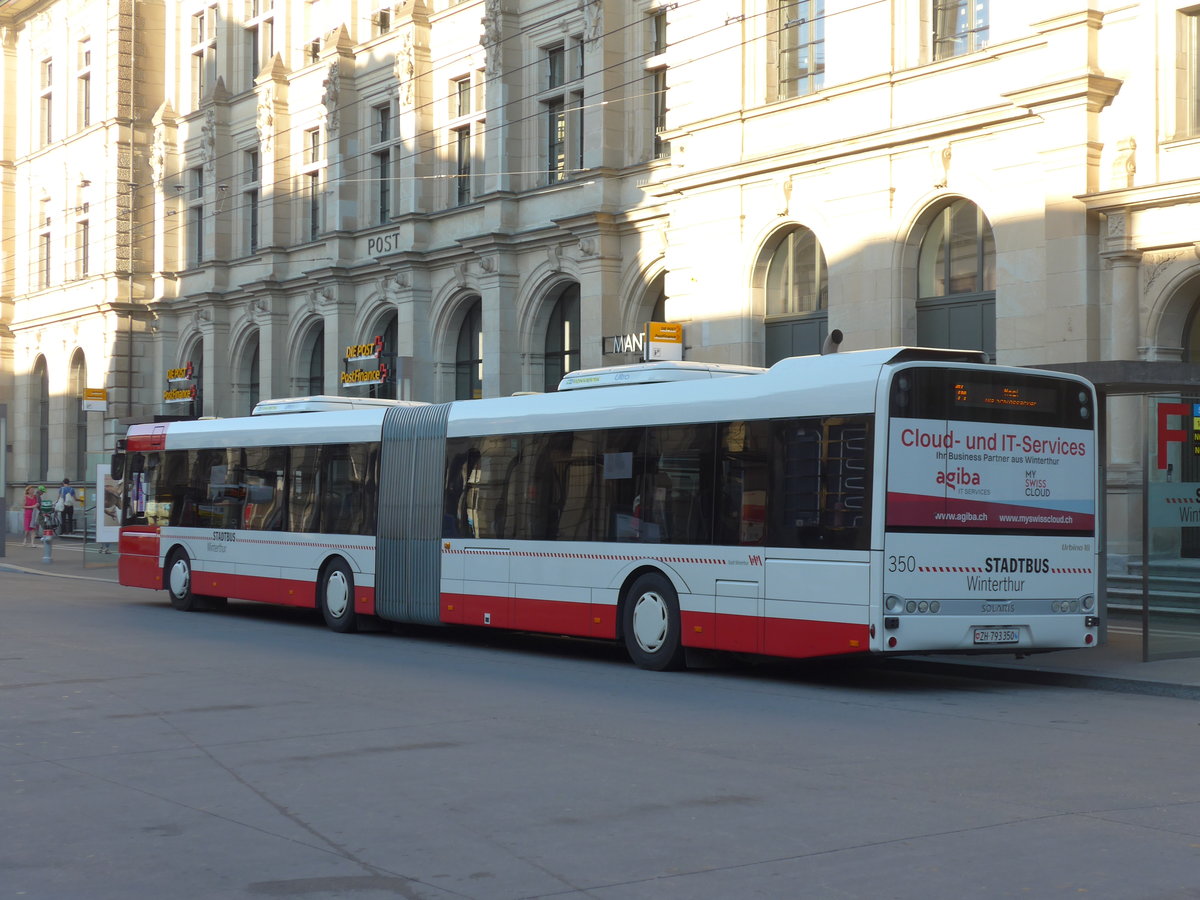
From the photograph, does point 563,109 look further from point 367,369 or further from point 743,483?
point 743,483

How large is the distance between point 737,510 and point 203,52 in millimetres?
38731

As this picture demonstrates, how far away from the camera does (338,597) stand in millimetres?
20078

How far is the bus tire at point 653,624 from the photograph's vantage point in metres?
15.0

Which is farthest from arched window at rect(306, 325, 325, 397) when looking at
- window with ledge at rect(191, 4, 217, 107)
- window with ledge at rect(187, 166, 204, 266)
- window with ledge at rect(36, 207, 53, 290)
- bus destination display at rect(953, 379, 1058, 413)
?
bus destination display at rect(953, 379, 1058, 413)

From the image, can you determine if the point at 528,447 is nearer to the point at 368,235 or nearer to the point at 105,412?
the point at 368,235

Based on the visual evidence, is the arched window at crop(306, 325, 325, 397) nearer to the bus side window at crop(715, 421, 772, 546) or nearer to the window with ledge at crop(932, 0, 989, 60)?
the window with ledge at crop(932, 0, 989, 60)

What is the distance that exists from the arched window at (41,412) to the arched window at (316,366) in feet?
62.6

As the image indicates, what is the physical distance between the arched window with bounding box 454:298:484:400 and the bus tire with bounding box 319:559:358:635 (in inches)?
640

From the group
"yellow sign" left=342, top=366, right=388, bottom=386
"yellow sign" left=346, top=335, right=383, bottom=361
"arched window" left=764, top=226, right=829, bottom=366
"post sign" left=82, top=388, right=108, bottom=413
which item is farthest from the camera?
"post sign" left=82, top=388, right=108, bottom=413

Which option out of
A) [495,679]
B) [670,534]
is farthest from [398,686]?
[670,534]

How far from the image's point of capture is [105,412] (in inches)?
2024

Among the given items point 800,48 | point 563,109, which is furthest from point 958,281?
point 563,109

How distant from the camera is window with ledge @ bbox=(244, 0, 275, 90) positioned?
146ft

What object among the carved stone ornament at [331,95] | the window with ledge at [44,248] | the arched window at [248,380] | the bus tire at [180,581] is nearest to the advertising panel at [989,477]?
the bus tire at [180,581]
